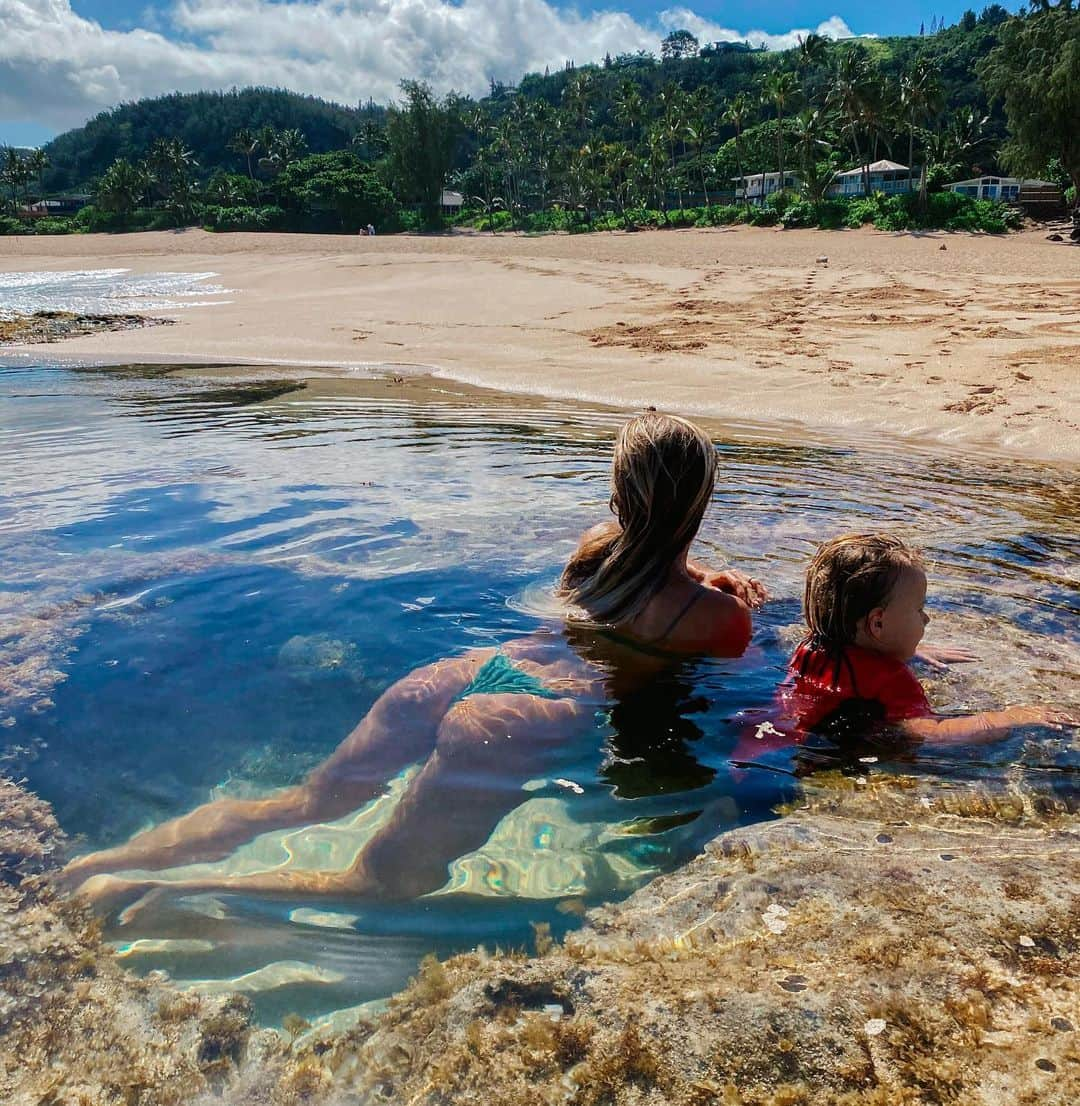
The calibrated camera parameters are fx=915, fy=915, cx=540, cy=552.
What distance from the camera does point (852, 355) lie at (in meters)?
11.3

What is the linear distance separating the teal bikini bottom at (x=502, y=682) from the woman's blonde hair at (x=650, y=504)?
0.43m

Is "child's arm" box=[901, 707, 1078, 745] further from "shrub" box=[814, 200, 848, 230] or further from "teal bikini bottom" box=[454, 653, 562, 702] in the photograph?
"shrub" box=[814, 200, 848, 230]

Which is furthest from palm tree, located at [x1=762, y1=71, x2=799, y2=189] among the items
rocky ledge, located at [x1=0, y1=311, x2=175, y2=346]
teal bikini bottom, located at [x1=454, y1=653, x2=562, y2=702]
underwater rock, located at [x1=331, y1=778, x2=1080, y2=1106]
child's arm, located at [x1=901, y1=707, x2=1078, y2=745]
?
underwater rock, located at [x1=331, y1=778, x2=1080, y2=1106]

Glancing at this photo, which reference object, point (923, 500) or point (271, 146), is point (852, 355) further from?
point (271, 146)

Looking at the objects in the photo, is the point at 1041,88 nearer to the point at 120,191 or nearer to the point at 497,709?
the point at 497,709

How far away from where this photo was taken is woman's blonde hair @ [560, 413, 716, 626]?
309 cm

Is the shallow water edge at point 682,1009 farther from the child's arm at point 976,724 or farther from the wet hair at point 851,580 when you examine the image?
the wet hair at point 851,580

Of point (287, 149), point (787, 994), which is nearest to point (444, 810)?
point (787, 994)

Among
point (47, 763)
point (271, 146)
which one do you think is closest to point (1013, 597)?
point (47, 763)

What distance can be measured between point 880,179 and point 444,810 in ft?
252

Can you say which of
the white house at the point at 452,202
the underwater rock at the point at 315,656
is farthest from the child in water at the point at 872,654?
the white house at the point at 452,202

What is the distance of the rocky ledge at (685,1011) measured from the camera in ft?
5.46

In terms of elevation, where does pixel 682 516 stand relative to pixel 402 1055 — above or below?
above

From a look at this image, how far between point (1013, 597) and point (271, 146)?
11499cm
